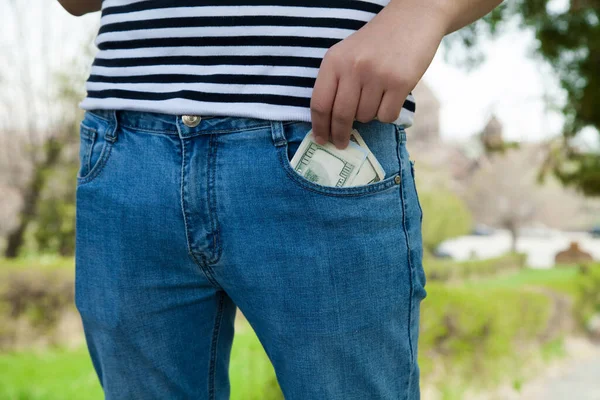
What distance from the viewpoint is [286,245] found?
2.24 feet

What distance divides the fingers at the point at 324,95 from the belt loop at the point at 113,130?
0.32 metres

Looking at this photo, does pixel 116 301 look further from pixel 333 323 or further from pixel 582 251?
pixel 582 251

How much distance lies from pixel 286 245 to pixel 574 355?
17.8ft

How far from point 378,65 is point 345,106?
6 cm

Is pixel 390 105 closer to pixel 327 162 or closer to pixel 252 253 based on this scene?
pixel 327 162

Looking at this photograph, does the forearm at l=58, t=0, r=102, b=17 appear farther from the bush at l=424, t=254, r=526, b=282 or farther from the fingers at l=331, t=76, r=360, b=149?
the bush at l=424, t=254, r=526, b=282

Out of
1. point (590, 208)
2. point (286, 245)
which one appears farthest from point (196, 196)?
point (590, 208)

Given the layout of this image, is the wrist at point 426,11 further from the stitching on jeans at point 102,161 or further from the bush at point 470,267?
the bush at point 470,267

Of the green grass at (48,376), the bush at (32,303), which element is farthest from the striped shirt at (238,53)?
the bush at (32,303)

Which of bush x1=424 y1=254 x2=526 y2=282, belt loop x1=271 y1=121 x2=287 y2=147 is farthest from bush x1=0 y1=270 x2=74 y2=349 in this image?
bush x1=424 y1=254 x2=526 y2=282

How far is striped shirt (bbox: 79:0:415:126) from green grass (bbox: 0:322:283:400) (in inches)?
91.5

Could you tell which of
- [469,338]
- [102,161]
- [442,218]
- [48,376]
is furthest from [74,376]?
[442,218]

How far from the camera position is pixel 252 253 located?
27.2 inches

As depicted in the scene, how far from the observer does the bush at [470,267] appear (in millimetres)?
9512
